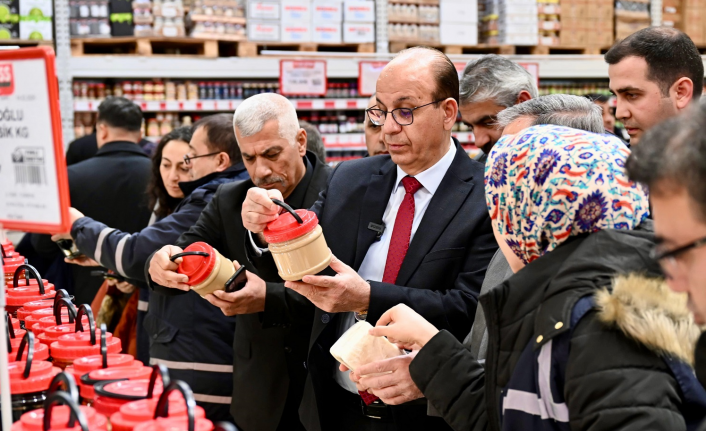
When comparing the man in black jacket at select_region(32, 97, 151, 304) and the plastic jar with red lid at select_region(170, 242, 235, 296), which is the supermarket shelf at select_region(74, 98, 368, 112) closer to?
the man in black jacket at select_region(32, 97, 151, 304)

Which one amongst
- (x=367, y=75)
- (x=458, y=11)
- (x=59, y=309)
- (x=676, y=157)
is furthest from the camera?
(x=458, y=11)

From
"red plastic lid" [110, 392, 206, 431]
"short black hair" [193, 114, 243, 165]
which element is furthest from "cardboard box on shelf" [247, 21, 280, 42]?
"red plastic lid" [110, 392, 206, 431]

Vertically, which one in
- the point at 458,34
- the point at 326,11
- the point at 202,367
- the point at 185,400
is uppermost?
the point at 326,11

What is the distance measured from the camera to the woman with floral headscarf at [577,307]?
113 cm

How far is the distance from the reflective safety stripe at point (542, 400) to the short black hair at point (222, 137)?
247cm

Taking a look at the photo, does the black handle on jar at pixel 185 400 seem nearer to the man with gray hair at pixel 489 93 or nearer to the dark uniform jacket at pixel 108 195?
the man with gray hair at pixel 489 93

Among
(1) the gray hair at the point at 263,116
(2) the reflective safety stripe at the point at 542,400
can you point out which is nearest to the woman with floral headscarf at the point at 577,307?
(2) the reflective safety stripe at the point at 542,400

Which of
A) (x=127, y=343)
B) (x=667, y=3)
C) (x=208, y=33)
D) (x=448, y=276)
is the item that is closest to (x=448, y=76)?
(x=448, y=276)

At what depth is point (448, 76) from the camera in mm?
2377

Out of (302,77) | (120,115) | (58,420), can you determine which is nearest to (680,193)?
(58,420)

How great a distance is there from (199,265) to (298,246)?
0.48 meters

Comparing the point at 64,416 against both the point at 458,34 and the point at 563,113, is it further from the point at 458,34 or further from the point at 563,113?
the point at 458,34

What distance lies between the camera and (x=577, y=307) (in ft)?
3.91

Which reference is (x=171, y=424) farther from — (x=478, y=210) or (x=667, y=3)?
(x=667, y=3)
